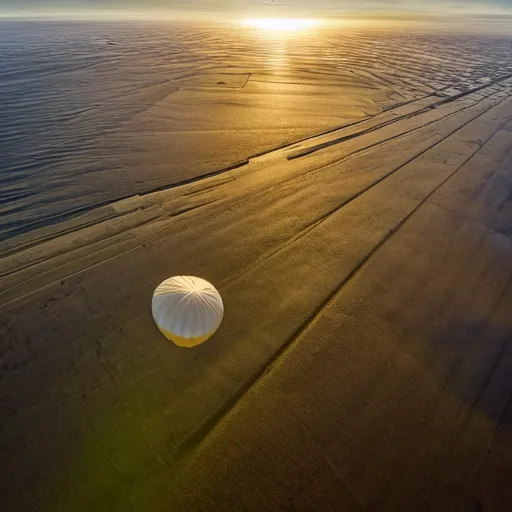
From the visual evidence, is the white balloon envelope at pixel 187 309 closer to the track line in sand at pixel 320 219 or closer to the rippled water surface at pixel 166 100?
the track line in sand at pixel 320 219

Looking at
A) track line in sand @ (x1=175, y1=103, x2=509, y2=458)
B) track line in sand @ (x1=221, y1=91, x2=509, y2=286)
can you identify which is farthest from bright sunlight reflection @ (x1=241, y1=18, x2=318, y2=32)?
track line in sand @ (x1=175, y1=103, x2=509, y2=458)

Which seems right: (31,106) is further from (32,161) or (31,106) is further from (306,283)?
(306,283)

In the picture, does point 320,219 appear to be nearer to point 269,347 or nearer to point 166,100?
point 269,347

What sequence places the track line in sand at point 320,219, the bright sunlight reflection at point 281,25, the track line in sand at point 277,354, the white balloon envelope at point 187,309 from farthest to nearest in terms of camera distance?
the bright sunlight reflection at point 281,25 → the track line in sand at point 320,219 → the white balloon envelope at point 187,309 → the track line in sand at point 277,354

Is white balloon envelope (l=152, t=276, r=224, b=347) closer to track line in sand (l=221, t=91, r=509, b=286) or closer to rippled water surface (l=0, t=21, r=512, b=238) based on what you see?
track line in sand (l=221, t=91, r=509, b=286)

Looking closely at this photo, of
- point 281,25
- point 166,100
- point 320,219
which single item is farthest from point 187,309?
point 281,25

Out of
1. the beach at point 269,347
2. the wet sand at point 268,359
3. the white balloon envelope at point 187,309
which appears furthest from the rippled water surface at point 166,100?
the white balloon envelope at point 187,309

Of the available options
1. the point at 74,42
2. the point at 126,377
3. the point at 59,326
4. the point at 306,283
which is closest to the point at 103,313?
the point at 59,326

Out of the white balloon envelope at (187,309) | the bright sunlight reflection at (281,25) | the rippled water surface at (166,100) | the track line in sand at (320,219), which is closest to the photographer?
the white balloon envelope at (187,309)
